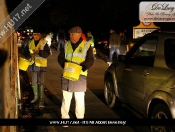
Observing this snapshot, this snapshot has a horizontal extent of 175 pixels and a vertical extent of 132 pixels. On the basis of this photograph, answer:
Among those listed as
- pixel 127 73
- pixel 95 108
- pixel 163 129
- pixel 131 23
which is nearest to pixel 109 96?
pixel 95 108

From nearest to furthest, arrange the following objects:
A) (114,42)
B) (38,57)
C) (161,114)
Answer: (161,114)
(38,57)
(114,42)

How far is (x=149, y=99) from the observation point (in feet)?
17.0

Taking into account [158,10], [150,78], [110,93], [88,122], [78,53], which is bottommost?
[110,93]

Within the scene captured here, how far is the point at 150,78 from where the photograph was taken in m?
5.22

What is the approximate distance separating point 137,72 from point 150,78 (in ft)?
1.67

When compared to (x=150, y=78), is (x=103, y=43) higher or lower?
higher

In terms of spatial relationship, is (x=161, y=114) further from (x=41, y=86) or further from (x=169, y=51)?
(x=41, y=86)

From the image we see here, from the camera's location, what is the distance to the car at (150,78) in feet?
15.6

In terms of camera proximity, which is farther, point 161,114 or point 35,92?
point 35,92

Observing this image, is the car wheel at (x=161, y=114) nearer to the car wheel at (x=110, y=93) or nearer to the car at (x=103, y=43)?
the car wheel at (x=110, y=93)

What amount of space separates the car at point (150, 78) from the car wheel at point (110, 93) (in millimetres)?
421

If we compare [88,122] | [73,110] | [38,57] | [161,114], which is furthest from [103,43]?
[88,122]

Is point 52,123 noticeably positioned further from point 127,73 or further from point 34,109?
point 34,109

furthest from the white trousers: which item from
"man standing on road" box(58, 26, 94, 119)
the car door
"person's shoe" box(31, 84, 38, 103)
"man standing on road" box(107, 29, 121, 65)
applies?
"man standing on road" box(107, 29, 121, 65)
